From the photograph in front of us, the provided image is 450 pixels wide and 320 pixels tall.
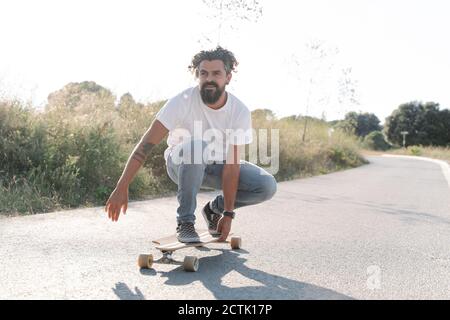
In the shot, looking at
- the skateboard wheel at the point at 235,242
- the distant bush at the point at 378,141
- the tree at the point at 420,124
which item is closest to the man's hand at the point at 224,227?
the skateboard wheel at the point at 235,242

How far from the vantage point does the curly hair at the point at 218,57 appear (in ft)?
12.2

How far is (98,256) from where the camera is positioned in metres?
3.54

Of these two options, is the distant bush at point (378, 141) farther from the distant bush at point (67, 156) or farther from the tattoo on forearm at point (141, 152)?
the tattoo on forearm at point (141, 152)

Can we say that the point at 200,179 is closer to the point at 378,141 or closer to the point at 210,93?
the point at 210,93

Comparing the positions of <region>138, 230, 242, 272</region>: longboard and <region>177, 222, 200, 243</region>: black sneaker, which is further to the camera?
<region>177, 222, 200, 243</region>: black sneaker

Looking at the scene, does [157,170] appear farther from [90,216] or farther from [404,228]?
[404,228]

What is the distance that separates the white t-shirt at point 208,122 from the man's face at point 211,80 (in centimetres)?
11

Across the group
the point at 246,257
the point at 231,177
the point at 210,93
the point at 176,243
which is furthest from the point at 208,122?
the point at 246,257

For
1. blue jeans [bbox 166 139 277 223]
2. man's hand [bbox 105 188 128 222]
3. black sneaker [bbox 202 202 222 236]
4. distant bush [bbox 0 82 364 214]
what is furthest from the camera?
distant bush [bbox 0 82 364 214]

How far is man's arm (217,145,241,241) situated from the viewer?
366 centimetres

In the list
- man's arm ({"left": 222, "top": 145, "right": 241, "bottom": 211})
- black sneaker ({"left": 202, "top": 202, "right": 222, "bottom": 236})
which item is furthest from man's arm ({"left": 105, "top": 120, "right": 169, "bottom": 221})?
black sneaker ({"left": 202, "top": 202, "right": 222, "bottom": 236})

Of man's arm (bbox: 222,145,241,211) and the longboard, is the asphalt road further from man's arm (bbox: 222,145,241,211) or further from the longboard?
man's arm (bbox: 222,145,241,211)

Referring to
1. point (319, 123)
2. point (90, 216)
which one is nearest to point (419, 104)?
point (319, 123)
